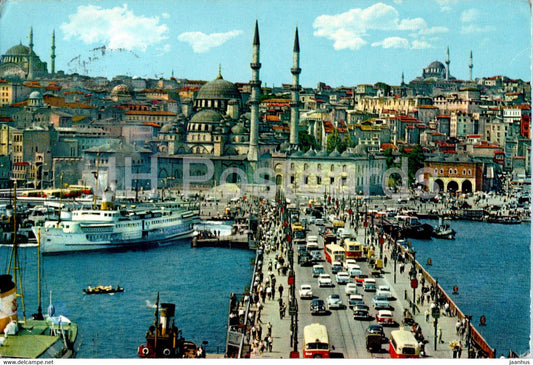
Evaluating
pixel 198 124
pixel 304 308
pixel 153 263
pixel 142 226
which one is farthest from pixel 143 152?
pixel 304 308

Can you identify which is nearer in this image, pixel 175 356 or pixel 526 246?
pixel 175 356

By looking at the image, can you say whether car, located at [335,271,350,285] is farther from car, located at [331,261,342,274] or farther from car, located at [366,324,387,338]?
car, located at [366,324,387,338]

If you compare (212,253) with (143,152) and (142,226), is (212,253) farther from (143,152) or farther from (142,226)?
(143,152)

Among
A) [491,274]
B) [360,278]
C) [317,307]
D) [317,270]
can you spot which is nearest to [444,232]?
[491,274]

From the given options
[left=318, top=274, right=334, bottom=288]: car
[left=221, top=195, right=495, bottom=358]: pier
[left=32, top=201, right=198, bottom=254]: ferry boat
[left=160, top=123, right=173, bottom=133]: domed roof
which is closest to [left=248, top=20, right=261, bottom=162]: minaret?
[left=160, top=123, right=173, bottom=133]: domed roof

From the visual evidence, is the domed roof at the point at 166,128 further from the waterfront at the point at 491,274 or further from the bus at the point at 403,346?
the bus at the point at 403,346
